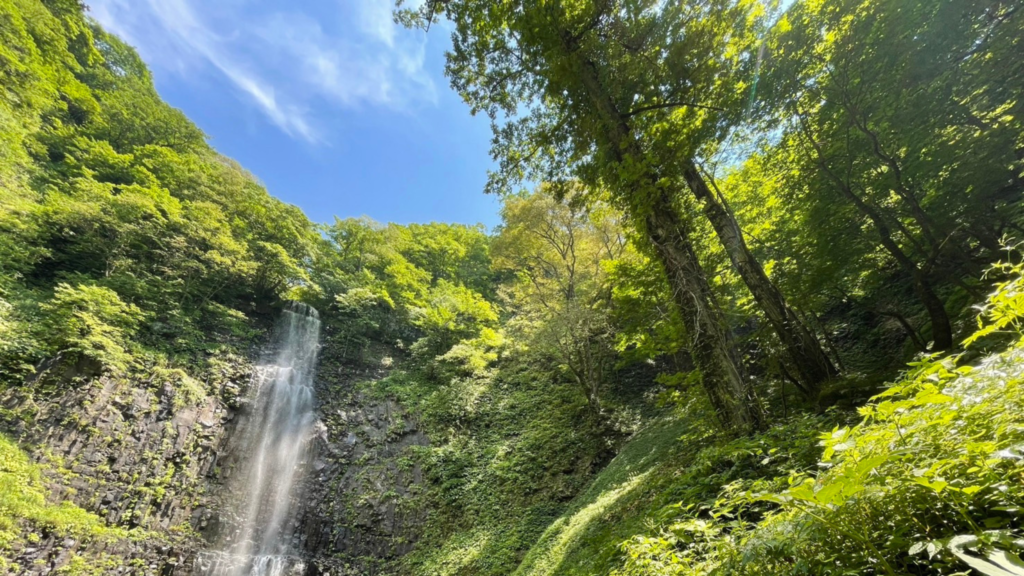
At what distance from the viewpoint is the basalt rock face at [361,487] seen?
9.08 meters

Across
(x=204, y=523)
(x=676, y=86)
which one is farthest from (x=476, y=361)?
(x=676, y=86)

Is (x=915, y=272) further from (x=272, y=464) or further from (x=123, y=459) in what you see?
(x=123, y=459)

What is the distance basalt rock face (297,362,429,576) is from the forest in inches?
4.3

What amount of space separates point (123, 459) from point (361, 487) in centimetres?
555

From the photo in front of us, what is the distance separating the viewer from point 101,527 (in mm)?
7613

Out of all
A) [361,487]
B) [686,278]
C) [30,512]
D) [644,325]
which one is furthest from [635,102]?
[30,512]

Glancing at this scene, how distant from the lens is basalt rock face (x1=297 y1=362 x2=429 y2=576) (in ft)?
29.8

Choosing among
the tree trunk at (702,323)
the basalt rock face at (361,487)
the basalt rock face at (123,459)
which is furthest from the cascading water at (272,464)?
the tree trunk at (702,323)

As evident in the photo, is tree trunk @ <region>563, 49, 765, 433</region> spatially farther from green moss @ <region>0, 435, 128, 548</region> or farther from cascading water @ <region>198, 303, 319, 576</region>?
green moss @ <region>0, 435, 128, 548</region>

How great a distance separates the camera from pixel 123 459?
28.7ft

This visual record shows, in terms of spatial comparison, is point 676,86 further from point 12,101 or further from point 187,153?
point 187,153

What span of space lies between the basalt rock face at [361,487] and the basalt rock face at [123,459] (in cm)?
258

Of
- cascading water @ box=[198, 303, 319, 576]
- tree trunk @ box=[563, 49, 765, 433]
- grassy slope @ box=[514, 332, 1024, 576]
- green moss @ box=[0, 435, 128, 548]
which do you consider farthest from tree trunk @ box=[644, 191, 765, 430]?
green moss @ box=[0, 435, 128, 548]

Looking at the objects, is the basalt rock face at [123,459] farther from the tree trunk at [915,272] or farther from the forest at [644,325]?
the tree trunk at [915,272]
